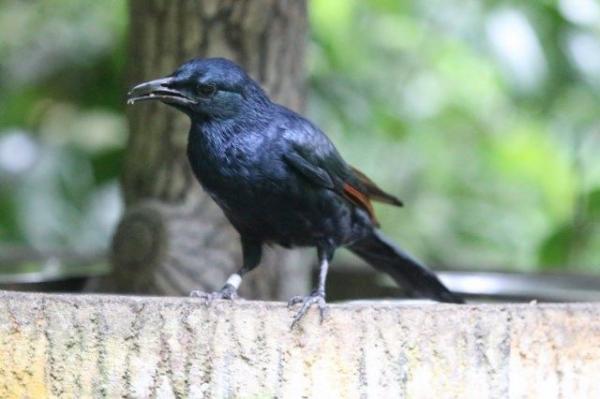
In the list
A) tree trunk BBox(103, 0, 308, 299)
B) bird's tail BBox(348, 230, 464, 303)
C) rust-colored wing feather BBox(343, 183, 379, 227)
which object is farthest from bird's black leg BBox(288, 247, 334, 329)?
tree trunk BBox(103, 0, 308, 299)

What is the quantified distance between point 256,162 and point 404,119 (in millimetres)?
2933

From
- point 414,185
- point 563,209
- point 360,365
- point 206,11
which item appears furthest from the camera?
point 414,185

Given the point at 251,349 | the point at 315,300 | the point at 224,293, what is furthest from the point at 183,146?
the point at 251,349

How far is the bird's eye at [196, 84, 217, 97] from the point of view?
357 cm

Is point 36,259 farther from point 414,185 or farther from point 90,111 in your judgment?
point 414,185

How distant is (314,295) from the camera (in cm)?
315

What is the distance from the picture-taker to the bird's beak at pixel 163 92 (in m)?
3.47

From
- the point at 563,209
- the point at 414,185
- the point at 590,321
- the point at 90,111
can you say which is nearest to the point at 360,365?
the point at 590,321

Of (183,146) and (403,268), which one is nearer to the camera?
(403,268)

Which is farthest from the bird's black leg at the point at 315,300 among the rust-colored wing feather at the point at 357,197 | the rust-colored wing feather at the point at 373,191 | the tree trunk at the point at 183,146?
the tree trunk at the point at 183,146

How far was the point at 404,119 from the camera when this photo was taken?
6.39 m

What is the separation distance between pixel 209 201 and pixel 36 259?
1.16 meters

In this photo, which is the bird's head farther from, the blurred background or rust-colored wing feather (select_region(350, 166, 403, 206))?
the blurred background

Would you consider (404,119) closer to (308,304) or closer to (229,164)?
(229,164)
